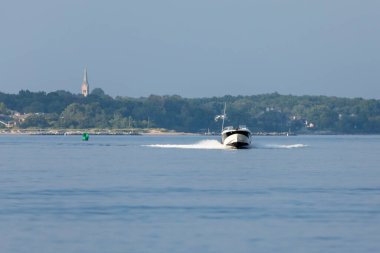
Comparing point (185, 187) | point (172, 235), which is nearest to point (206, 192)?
point (185, 187)

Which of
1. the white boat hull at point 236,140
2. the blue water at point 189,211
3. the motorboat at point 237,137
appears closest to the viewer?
the blue water at point 189,211

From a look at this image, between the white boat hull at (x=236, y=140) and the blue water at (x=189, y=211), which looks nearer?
the blue water at (x=189, y=211)

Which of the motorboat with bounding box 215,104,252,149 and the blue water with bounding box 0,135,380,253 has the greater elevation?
the motorboat with bounding box 215,104,252,149

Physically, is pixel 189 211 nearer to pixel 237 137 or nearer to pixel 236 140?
pixel 237 137

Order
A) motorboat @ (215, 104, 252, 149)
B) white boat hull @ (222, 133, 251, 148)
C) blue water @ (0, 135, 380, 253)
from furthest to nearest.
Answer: white boat hull @ (222, 133, 251, 148) < motorboat @ (215, 104, 252, 149) < blue water @ (0, 135, 380, 253)

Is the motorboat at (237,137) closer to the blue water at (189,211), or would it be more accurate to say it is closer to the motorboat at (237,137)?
the motorboat at (237,137)

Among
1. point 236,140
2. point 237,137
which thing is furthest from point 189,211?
point 236,140

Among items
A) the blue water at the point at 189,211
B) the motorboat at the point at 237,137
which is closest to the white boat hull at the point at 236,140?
the motorboat at the point at 237,137

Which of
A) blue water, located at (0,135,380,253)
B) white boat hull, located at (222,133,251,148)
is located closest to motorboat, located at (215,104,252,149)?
white boat hull, located at (222,133,251,148)

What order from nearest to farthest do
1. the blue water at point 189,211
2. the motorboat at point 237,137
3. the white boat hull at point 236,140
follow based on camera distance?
the blue water at point 189,211, the motorboat at point 237,137, the white boat hull at point 236,140

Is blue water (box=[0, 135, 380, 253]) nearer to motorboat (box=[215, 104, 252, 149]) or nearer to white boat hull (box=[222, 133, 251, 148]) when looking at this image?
motorboat (box=[215, 104, 252, 149])

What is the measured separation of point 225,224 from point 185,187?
22428 millimetres

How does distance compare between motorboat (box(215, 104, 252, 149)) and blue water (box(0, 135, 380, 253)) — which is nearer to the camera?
blue water (box(0, 135, 380, 253))

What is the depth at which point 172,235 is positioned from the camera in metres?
47.3
